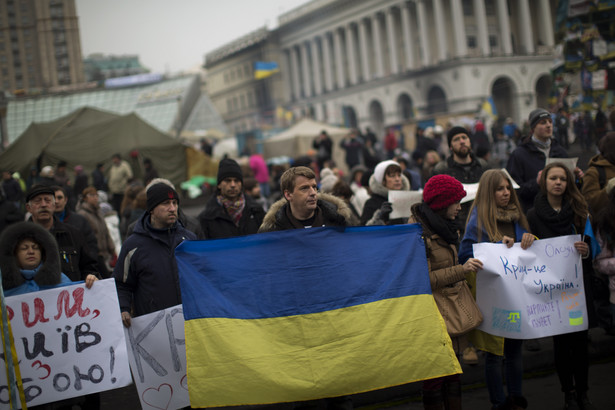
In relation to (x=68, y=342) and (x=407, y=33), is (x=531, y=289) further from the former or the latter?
(x=407, y=33)

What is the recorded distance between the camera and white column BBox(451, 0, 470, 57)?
208ft

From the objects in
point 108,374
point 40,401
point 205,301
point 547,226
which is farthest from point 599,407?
point 40,401

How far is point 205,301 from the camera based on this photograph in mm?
4266

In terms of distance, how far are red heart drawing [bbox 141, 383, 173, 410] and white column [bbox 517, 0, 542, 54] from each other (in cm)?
3337

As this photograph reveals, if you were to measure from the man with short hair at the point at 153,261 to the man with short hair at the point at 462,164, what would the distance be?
288 cm

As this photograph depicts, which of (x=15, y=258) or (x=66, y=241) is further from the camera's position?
(x=66, y=241)

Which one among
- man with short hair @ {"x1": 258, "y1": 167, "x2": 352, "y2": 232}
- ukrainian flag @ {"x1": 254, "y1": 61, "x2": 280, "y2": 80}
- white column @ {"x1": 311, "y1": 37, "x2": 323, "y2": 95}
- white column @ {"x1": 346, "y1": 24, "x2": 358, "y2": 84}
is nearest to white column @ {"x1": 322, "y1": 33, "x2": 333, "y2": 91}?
white column @ {"x1": 311, "y1": 37, "x2": 323, "y2": 95}

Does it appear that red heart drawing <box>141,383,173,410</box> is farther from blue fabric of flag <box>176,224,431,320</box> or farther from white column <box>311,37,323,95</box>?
white column <box>311,37,323,95</box>

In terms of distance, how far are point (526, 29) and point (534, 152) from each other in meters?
38.8

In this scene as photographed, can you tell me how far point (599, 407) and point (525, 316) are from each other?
1038 millimetres

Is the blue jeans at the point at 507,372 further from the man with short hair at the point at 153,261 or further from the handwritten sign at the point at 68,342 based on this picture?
the handwritten sign at the point at 68,342

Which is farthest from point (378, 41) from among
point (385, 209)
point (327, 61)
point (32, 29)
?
point (385, 209)

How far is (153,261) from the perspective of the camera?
15.3 feet

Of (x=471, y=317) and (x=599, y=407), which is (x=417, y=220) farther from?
(x=599, y=407)
